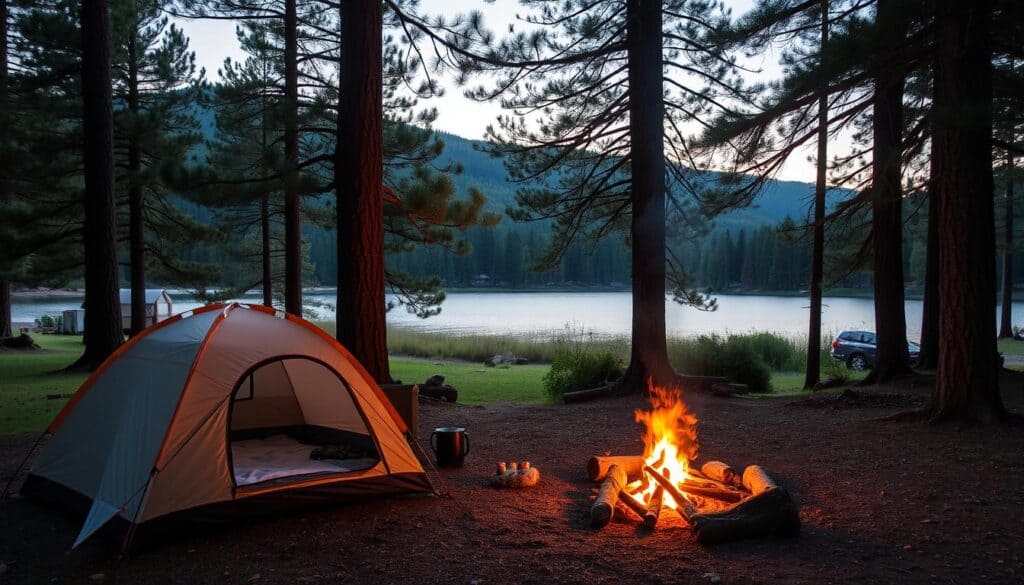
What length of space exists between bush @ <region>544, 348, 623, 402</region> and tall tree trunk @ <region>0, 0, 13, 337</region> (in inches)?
549

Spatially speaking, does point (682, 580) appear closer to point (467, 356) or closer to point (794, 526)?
point (794, 526)

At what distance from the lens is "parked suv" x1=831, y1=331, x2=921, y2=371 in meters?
20.5

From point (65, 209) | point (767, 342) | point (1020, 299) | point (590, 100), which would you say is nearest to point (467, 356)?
point (767, 342)

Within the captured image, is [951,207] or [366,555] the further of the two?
[951,207]

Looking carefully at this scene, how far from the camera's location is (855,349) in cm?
2075

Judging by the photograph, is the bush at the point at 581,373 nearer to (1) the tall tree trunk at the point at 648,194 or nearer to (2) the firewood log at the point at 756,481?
(1) the tall tree trunk at the point at 648,194

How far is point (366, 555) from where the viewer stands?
13.6 ft

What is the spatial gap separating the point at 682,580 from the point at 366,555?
181cm

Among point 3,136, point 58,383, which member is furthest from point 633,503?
point 3,136

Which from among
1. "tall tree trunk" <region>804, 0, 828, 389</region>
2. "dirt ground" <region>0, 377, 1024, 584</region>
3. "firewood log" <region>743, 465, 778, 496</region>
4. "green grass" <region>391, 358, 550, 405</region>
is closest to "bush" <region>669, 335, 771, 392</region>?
"tall tree trunk" <region>804, 0, 828, 389</region>

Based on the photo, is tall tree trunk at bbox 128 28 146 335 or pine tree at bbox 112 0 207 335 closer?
pine tree at bbox 112 0 207 335

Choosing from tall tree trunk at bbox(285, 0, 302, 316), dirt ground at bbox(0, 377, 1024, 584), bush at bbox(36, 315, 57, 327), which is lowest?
bush at bbox(36, 315, 57, 327)

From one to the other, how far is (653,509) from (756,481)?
832 mm

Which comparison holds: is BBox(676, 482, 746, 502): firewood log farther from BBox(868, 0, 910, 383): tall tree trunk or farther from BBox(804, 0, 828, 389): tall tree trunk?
BBox(804, 0, 828, 389): tall tree trunk
